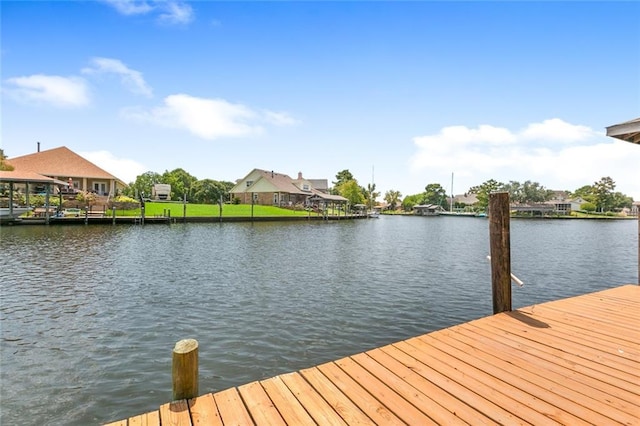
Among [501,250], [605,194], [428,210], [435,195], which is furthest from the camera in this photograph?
[435,195]

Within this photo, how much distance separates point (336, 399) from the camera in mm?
3715

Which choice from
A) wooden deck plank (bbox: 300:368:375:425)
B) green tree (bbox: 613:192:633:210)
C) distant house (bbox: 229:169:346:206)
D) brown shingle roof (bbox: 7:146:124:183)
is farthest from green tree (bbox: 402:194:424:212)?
wooden deck plank (bbox: 300:368:375:425)

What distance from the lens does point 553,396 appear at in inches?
146

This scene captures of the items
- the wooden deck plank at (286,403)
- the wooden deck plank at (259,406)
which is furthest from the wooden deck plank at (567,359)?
the wooden deck plank at (259,406)

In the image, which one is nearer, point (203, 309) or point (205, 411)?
point (205, 411)

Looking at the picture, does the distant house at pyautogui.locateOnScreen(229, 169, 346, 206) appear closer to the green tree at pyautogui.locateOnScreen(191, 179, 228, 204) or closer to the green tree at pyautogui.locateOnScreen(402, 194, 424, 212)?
the green tree at pyautogui.locateOnScreen(191, 179, 228, 204)

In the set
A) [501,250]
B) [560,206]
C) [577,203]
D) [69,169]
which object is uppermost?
[69,169]

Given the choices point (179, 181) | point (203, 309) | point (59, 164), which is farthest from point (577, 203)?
point (59, 164)

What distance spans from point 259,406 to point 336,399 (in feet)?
2.76

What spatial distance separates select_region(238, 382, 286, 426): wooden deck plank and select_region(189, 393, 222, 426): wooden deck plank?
324 millimetres

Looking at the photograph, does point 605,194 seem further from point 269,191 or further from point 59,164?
point 59,164

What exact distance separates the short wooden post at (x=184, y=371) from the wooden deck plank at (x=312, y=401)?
1096 millimetres

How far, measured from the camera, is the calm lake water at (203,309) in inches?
242

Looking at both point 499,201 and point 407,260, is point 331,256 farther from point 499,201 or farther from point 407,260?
point 499,201
